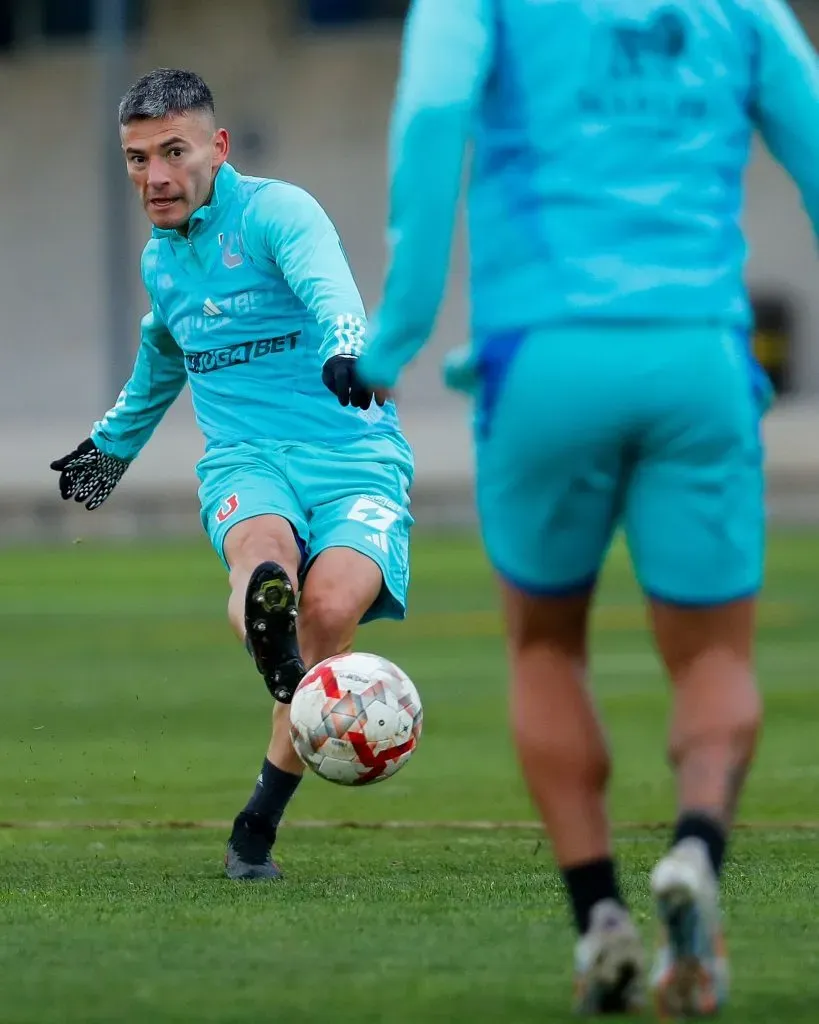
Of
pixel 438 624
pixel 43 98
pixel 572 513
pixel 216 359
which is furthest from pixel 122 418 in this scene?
pixel 43 98

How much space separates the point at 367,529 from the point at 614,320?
281cm

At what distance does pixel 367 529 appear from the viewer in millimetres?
6883

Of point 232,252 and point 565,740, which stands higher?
point 565,740

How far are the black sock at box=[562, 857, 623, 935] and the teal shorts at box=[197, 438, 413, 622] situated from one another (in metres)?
2.60

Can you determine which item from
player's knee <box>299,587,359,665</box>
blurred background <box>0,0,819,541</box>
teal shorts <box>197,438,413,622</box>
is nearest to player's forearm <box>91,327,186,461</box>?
teal shorts <box>197,438,413,622</box>

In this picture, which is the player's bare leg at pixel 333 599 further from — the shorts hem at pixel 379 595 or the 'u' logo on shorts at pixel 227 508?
the 'u' logo on shorts at pixel 227 508

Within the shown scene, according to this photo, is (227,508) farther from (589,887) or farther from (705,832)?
(705,832)

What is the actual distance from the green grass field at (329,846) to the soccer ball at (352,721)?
0.33 meters

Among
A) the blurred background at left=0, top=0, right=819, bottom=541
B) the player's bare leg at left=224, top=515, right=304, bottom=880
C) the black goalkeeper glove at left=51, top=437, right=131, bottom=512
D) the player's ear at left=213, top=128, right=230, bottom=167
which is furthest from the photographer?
the blurred background at left=0, top=0, right=819, bottom=541

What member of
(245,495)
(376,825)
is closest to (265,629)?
(245,495)

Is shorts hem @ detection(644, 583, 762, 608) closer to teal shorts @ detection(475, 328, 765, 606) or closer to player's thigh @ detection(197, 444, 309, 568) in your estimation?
teal shorts @ detection(475, 328, 765, 606)

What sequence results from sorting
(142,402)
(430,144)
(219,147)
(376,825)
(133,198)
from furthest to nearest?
(133,198)
(376,825)
(142,402)
(219,147)
(430,144)

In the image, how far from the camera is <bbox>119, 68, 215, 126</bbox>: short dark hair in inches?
267

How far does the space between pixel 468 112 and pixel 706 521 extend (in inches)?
33.3
